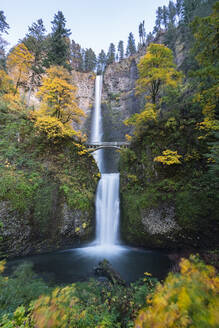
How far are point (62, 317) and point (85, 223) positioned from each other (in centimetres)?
706

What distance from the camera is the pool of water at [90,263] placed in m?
6.26

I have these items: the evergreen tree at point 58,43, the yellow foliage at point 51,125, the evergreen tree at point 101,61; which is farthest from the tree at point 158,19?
the yellow foliage at point 51,125

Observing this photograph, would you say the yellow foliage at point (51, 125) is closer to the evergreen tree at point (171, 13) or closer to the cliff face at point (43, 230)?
the cliff face at point (43, 230)

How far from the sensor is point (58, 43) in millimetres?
13477

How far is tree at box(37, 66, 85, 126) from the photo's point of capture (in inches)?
384

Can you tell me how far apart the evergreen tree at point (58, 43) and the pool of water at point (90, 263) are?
Result: 15517 mm

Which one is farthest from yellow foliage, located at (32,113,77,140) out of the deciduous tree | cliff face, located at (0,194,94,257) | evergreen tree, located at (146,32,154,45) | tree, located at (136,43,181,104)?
evergreen tree, located at (146,32,154,45)

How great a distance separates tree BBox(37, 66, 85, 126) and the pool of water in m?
9.04

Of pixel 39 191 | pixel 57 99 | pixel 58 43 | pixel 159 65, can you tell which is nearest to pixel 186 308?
pixel 39 191

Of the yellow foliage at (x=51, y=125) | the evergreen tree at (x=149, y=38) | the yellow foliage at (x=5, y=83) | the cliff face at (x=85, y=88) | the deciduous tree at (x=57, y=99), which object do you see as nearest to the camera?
the yellow foliage at (x=51, y=125)

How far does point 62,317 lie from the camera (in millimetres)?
1887

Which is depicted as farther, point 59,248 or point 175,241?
point 59,248

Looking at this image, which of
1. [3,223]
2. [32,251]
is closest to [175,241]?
[32,251]

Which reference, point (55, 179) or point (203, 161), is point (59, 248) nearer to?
point (55, 179)
